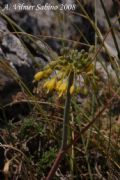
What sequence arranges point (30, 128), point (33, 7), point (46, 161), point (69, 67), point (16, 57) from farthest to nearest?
point (33, 7)
point (16, 57)
point (30, 128)
point (46, 161)
point (69, 67)

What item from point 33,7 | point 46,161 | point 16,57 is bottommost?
point 46,161

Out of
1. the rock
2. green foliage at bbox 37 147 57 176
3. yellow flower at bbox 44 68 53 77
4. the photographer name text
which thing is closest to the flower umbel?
yellow flower at bbox 44 68 53 77

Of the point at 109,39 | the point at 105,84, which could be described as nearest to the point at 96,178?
the point at 105,84

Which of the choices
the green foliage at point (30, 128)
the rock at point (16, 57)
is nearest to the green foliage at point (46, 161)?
the green foliage at point (30, 128)

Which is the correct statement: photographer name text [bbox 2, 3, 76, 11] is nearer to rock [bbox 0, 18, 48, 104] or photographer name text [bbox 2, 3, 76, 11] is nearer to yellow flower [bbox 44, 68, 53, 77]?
rock [bbox 0, 18, 48, 104]

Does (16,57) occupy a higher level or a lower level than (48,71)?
lower

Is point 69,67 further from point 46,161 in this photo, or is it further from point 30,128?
point 30,128

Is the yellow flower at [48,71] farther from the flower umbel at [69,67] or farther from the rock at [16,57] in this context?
the rock at [16,57]

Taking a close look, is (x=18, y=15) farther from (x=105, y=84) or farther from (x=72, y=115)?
(x=72, y=115)

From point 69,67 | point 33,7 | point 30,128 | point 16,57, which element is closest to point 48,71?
point 69,67

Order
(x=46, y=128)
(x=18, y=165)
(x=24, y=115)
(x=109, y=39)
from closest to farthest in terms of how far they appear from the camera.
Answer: (x=18, y=165)
(x=46, y=128)
(x=24, y=115)
(x=109, y=39)

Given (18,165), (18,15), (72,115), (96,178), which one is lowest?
(96,178)
